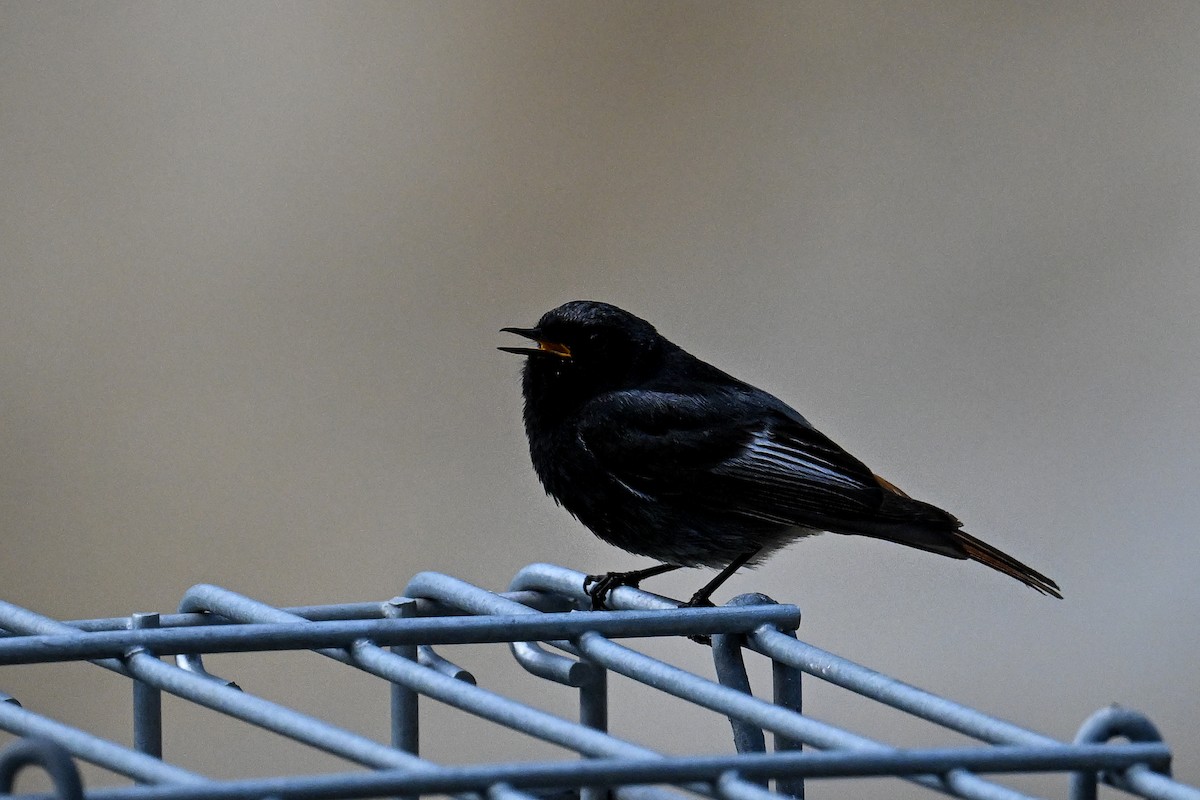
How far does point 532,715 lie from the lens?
3.68 ft

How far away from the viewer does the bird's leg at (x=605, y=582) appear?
1.93m

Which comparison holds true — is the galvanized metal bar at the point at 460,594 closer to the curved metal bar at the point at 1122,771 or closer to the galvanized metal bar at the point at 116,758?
the galvanized metal bar at the point at 116,758

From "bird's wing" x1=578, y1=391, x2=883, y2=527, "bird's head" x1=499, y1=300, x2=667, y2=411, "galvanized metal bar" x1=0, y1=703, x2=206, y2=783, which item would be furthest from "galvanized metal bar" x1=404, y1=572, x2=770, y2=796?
"bird's head" x1=499, y1=300, x2=667, y2=411

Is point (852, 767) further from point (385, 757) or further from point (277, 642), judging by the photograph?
point (277, 642)

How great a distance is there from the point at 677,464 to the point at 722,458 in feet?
0.29

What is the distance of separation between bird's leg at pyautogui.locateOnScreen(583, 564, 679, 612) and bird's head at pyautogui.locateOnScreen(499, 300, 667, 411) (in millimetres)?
363

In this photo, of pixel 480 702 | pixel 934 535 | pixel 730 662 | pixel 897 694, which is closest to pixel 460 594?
pixel 730 662

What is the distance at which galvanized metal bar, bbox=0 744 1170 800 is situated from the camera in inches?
36.3

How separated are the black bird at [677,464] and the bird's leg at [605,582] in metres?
0.01

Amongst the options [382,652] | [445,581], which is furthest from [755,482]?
[382,652]

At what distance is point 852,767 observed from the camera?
0.97 meters

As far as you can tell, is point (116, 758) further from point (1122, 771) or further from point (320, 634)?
point (1122, 771)

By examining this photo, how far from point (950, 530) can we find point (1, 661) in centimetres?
181

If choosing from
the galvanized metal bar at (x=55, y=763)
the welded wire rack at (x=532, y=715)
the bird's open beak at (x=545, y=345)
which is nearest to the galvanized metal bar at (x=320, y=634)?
the welded wire rack at (x=532, y=715)
